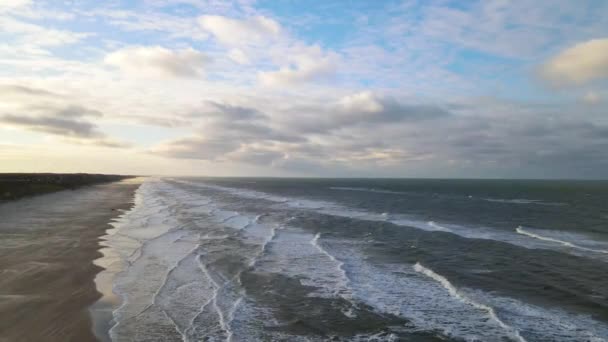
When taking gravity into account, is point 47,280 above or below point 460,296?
above

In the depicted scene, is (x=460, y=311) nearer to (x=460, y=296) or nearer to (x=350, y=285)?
(x=460, y=296)

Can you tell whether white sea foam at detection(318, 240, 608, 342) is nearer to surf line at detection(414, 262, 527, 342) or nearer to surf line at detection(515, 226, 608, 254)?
surf line at detection(414, 262, 527, 342)

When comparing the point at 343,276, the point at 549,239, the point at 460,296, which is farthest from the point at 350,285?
the point at 549,239

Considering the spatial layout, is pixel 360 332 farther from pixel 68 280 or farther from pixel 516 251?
pixel 516 251

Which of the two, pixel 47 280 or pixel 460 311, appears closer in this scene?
pixel 460 311

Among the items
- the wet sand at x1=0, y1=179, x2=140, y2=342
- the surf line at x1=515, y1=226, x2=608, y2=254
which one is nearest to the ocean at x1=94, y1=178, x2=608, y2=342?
the surf line at x1=515, y1=226, x2=608, y2=254

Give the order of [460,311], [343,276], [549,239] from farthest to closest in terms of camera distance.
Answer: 1. [549,239]
2. [343,276]
3. [460,311]

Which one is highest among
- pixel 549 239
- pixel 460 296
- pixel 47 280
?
pixel 47 280

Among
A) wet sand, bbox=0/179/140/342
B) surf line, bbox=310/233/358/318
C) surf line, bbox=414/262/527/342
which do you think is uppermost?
wet sand, bbox=0/179/140/342
